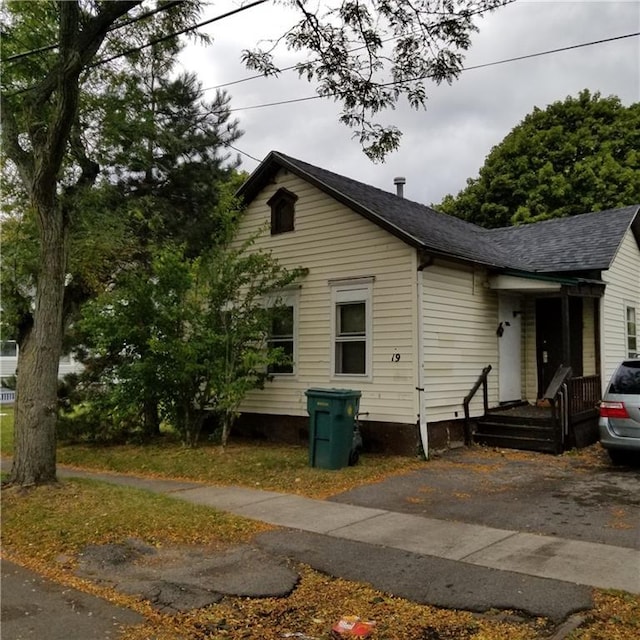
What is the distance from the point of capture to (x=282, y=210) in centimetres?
1295

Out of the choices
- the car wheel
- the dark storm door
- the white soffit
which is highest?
the white soffit

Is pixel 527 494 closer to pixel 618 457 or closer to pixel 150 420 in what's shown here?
pixel 618 457

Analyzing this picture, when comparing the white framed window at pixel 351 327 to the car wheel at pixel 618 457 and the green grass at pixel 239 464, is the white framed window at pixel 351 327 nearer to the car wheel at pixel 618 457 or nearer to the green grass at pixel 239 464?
the green grass at pixel 239 464

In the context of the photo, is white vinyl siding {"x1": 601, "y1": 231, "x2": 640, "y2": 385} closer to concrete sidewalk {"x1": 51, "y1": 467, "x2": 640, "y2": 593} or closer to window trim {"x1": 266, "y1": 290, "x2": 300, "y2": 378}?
window trim {"x1": 266, "y1": 290, "x2": 300, "y2": 378}

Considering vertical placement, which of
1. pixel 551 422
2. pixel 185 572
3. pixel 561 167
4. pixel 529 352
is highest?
pixel 561 167

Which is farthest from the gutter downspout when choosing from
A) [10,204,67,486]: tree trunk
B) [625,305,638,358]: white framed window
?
[625,305,638,358]: white framed window

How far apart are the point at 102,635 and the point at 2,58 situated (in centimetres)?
867

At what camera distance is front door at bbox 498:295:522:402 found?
12.7 meters

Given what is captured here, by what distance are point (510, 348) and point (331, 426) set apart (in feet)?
18.6

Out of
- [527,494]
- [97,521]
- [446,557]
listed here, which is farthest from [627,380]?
[97,521]

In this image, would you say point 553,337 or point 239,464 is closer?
point 239,464

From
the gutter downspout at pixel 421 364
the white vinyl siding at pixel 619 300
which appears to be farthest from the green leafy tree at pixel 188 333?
the white vinyl siding at pixel 619 300

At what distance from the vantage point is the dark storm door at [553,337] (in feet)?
43.7

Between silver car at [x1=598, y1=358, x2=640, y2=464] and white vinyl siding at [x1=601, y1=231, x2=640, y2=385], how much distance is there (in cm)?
430
